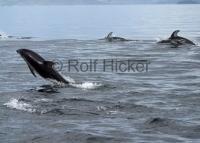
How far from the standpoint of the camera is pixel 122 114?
54.9ft

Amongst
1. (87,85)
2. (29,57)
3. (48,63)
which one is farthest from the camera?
(87,85)

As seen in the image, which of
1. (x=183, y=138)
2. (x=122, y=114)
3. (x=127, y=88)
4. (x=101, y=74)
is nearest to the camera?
(x=183, y=138)

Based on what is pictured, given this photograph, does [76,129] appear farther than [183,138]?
Yes

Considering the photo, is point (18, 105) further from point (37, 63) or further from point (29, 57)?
point (29, 57)

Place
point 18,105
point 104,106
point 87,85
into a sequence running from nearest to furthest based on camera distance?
point 104,106 → point 18,105 → point 87,85

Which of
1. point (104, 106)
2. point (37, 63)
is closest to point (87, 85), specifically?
point (37, 63)

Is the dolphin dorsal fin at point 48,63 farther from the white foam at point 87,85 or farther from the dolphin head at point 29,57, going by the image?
the white foam at point 87,85

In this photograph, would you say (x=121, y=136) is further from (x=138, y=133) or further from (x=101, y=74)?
(x=101, y=74)

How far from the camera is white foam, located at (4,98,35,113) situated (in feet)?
57.9

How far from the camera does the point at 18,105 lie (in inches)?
722

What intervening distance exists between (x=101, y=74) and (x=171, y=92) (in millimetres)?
6863

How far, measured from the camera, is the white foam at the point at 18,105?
17.6 meters

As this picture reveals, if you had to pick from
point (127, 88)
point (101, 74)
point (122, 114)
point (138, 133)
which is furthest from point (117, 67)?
point (138, 133)

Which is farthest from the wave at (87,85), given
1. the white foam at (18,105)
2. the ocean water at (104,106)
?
the white foam at (18,105)
